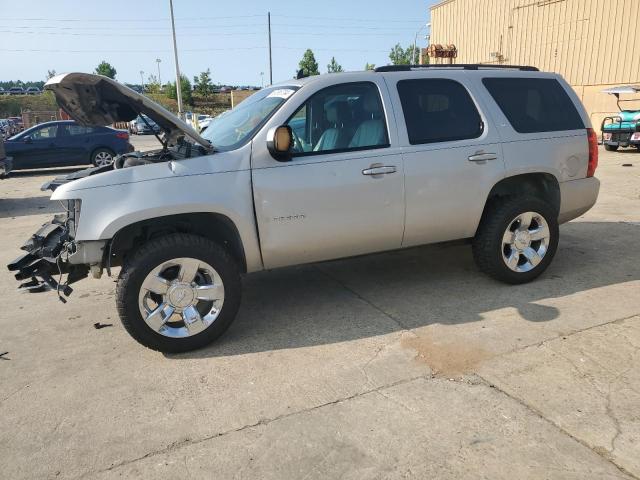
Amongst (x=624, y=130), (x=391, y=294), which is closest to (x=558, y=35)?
(x=624, y=130)

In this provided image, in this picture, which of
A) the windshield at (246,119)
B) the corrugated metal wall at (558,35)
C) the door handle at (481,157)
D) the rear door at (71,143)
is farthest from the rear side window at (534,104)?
the corrugated metal wall at (558,35)

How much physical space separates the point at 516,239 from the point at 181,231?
114 inches

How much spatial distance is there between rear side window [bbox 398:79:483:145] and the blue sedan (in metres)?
13.3

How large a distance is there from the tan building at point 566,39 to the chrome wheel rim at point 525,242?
1633 cm

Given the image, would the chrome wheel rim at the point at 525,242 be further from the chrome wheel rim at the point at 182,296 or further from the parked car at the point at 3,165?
the parked car at the point at 3,165

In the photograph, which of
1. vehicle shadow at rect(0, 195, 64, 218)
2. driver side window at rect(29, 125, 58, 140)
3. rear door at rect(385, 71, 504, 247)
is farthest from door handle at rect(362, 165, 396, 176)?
driver side window at rect(29, 125, 58, 140)

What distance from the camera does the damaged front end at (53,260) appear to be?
3.57 m

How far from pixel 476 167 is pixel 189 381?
112 inches

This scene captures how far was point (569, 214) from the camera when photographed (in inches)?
197

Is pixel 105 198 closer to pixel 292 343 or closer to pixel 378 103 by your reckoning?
pixel 292 343

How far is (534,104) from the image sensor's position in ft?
15.6

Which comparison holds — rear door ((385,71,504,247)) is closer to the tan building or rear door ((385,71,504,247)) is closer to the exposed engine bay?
the exposed engine bay

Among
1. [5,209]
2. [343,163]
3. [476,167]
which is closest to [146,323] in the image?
[343,163]

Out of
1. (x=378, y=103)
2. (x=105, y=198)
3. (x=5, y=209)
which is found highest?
(x=378, y=103)
